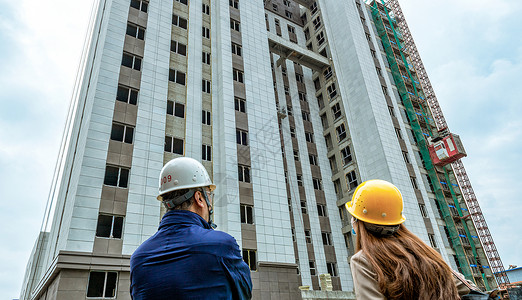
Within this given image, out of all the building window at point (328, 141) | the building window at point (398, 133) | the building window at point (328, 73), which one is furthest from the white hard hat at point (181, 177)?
the building window at point (328, 73)

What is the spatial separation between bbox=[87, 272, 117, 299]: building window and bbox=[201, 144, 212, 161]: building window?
977 cm

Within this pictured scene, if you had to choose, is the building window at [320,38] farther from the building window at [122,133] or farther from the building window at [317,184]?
the building window at [122,133]

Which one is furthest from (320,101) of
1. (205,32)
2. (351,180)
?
(205,32)

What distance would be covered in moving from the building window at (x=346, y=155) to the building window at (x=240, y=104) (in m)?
14.2

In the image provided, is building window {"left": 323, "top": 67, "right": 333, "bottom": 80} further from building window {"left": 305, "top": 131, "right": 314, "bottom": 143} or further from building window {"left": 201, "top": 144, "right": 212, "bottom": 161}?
building window {"left": 201, "top": 144, "right": 212, "bottom": 161}

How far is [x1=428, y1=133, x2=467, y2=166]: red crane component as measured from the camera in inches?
1435

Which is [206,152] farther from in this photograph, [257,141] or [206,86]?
[206,86]

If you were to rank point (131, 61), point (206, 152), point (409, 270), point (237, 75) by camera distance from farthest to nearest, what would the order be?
point (237, 75) < point (206, 152) < point (131, 61) < point (409, 270)

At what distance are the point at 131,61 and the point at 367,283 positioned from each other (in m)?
25.4

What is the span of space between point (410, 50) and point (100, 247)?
51.6 metres

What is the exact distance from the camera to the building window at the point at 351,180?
34109 mm

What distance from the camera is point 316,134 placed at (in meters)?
38.6

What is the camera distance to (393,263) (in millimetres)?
2293

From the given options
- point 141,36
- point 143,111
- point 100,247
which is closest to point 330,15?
point 141,36
